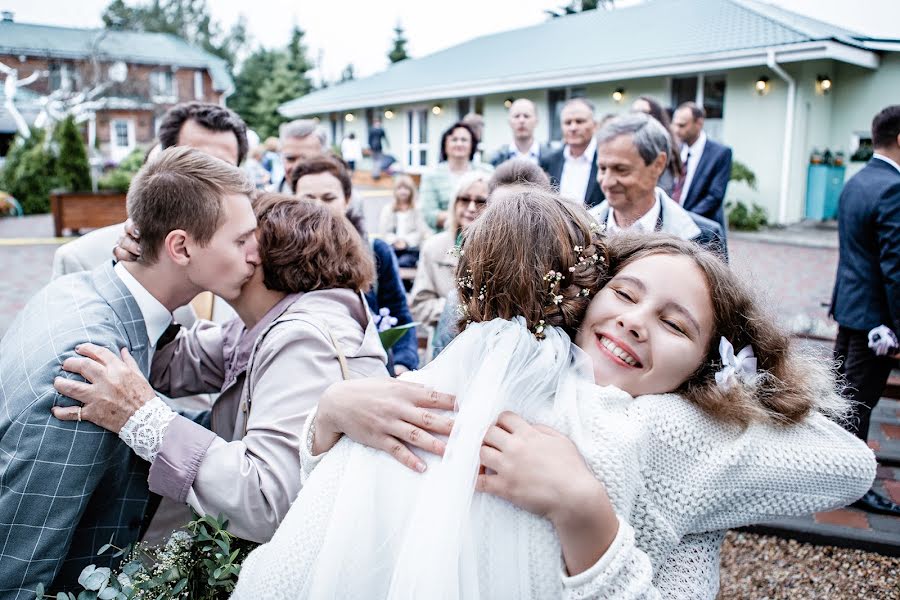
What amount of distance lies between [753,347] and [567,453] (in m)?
0.69

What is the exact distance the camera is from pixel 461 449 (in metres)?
1.37

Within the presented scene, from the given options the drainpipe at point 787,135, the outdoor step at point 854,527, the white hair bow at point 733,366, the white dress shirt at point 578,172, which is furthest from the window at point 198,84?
the white hair bow at point 733,366

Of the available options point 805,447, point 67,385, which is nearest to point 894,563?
point 805,447

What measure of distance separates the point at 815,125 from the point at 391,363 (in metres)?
16.0

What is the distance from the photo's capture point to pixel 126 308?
2.20 meters

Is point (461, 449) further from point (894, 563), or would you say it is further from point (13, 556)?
point (894, 563)

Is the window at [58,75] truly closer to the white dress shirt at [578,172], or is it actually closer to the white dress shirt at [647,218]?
the white dress shirt at [578,172]

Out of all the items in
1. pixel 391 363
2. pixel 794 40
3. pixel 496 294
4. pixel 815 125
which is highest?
pixel 794 40

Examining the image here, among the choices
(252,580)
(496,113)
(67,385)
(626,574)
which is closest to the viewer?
(626,574)

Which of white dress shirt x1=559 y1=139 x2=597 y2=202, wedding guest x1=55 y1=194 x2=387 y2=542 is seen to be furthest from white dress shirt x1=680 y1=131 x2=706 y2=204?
wedding guest x1=55 y1=194 x2=387 y2=542

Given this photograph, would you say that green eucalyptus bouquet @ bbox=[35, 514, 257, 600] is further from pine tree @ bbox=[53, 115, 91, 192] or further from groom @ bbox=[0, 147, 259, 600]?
pine tree @ bbox=[53, 115, 91, 192]

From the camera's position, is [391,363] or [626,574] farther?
[391,363]

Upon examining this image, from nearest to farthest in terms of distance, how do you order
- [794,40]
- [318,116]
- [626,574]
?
1. [626,574]
2. [794,40]
3. [318,116]

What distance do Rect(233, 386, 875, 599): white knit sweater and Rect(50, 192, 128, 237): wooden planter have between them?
16.7 m
